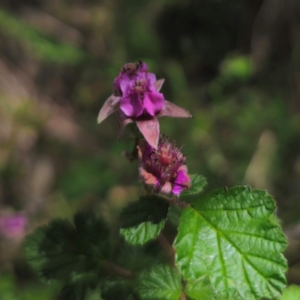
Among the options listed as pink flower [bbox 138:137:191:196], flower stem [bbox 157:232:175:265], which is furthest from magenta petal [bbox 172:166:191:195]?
flower stem [bbox 157:232:175:265]

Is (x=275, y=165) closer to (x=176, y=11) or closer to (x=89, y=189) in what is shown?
(x=89, y=189)

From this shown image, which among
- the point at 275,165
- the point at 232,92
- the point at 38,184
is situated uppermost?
the point at 232,92

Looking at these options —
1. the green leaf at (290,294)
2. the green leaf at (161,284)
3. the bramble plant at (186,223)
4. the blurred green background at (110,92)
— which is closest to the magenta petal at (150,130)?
the bramble plant at (186,223)

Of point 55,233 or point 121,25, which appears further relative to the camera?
point 121,25

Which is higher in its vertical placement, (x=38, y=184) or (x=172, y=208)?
(x=38, y=184)

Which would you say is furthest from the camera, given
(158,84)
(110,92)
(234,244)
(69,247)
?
(110,92)

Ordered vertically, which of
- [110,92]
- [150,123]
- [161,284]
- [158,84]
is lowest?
[161,284]

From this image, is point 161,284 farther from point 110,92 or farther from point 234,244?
point 110,92

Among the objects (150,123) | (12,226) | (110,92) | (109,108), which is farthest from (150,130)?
(110,92)

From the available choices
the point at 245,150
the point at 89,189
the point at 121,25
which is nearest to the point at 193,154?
the point at 245,150
